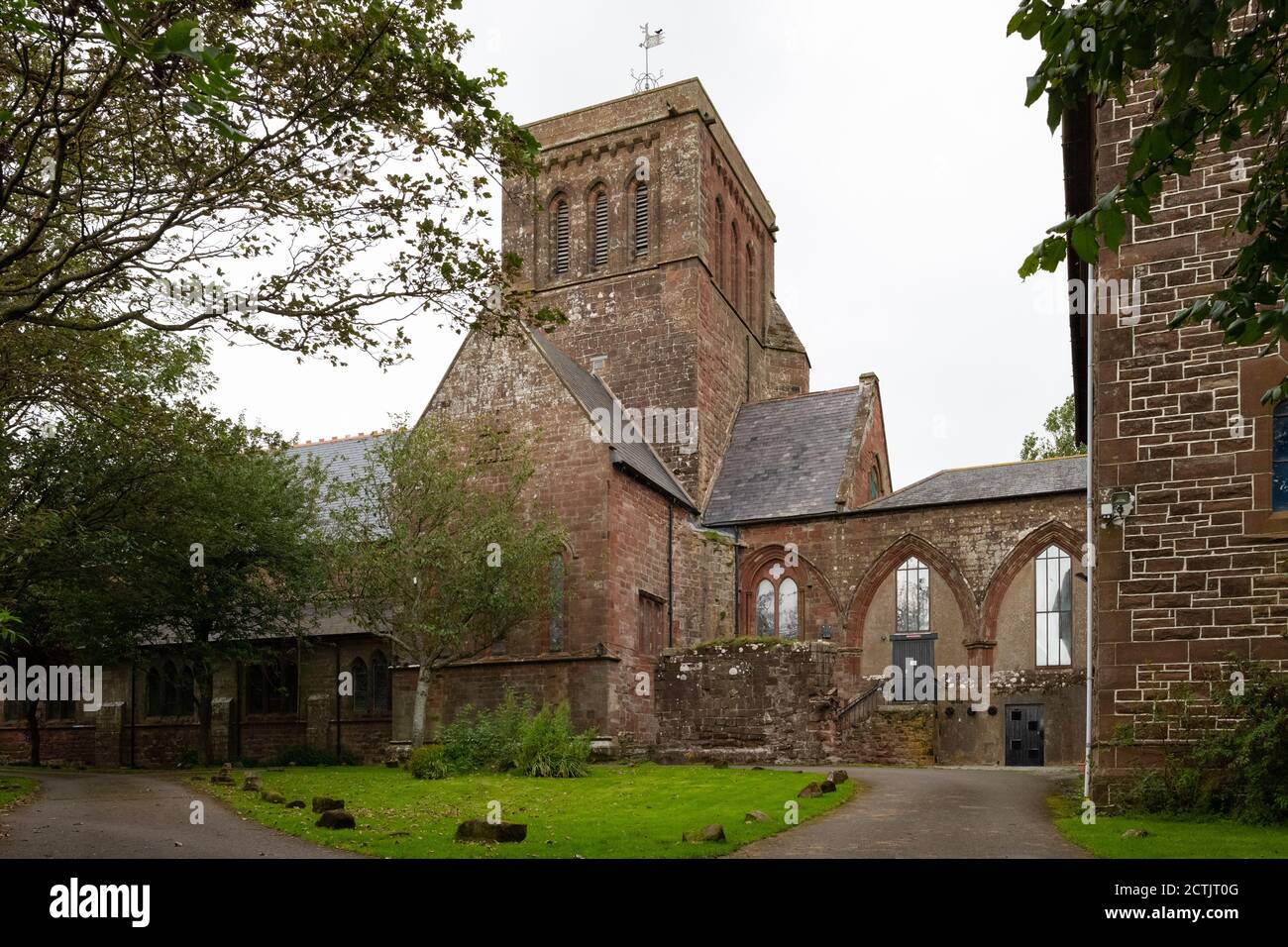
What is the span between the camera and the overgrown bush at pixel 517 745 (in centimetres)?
2253

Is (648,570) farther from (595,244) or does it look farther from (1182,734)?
(1182,734)

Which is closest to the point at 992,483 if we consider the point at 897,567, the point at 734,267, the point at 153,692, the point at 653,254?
the point at 897,567

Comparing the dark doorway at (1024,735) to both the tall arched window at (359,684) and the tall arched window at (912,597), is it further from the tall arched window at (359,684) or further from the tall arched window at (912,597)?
the tall arched window at (359,684)

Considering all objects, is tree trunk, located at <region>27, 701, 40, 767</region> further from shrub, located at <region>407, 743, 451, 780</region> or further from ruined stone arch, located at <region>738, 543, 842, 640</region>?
ruined stone arch, located at <region>738, 543, 842, 640</region>

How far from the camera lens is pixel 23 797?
2003 cm

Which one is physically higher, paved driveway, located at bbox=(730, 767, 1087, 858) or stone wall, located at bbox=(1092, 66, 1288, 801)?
stone wall, located at bbox=(1092, 66, 1288, 801)

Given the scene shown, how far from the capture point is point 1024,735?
98.1ft

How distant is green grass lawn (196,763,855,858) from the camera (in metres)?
12.2

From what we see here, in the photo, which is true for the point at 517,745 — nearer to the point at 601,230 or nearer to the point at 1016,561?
the point at 1016,561

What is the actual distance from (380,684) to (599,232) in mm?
16266

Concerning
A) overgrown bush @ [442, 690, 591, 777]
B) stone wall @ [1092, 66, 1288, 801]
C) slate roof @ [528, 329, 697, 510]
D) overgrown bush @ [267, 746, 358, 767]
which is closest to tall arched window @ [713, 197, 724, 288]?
slate roof @ [528, 329, 697, 510]

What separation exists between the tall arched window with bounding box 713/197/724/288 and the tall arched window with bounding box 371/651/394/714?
1617 centimetres

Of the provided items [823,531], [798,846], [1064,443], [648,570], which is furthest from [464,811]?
[1064,443]

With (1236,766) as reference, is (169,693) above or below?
below
